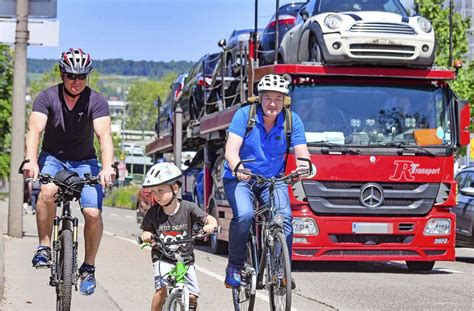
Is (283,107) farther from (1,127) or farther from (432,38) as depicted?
(1,127)

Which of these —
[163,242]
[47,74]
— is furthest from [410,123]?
[47,74]

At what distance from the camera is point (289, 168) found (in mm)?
15336

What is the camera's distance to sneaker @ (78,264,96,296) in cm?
861

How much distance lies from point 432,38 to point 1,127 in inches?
1806

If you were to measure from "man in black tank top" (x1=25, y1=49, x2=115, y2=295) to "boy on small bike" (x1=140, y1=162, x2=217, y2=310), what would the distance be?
37.1 inches

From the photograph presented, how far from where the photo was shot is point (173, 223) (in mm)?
7750

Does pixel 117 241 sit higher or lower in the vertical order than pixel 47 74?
lower

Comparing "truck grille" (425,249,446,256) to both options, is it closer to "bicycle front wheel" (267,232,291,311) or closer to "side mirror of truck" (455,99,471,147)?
"side mirror of truck" (455,99,471,147)

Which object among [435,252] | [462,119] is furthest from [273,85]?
[435,252]

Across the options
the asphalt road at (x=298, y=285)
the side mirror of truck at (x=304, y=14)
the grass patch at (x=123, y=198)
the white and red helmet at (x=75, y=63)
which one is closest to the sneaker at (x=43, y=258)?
the asphalt road at (x=298, y=285)

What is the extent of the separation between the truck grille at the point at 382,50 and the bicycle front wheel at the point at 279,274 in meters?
6.96

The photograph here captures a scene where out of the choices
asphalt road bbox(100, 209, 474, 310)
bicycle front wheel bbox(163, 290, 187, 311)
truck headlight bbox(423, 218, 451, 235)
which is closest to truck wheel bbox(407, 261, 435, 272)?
asphalt road bbox(100, 209, 474, 310)

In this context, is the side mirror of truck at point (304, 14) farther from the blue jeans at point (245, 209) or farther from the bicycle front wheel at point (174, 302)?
the bicycle front wheel at point (174, 302)

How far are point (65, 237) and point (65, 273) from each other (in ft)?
0.96
